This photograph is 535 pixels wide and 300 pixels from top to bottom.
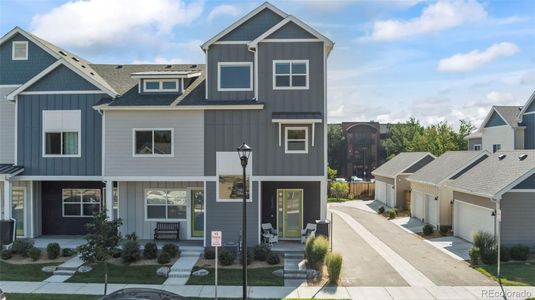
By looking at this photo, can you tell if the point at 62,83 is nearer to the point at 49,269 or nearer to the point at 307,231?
the point at 49,269

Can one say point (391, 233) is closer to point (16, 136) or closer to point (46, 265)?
point (46, 265)

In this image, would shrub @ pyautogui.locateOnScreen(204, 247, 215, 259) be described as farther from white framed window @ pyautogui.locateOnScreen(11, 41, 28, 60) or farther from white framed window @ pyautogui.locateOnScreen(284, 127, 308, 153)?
white framed window @ pyautogui.locateOnScreen(11, 41, 28, 60)

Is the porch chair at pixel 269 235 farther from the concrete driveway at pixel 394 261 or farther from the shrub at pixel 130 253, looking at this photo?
the shrub at pixel 130 253

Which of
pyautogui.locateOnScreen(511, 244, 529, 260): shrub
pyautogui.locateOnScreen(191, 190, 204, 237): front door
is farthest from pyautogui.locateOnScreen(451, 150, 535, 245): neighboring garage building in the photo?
pyautogui.locateOnScreen(191, 190, 204, 237): front door

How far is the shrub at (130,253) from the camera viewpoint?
17.9m

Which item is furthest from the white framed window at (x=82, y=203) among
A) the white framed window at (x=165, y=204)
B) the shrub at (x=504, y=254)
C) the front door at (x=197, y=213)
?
the shrub at (x=504, y=254)

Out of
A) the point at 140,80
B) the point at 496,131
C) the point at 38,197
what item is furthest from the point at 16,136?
the point at 496,131

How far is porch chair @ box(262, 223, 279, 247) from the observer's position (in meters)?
20.0

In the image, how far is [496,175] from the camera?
2105 cm

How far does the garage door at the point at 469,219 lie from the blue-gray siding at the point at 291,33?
11617mm

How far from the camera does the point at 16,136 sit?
21359 millimetres

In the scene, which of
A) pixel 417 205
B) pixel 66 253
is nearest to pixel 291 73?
pixel 66 253

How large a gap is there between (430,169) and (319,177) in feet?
46.6

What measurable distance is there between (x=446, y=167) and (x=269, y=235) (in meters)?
14.3
